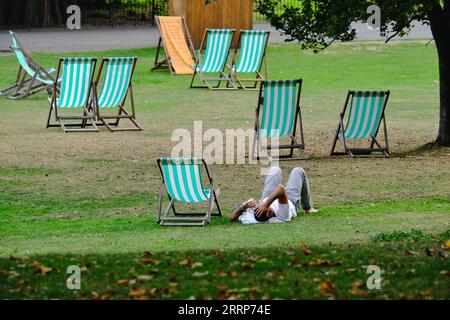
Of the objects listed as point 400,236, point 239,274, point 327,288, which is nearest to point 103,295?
point 239,274

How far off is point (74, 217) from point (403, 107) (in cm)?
1052

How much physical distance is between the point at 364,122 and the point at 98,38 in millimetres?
19831

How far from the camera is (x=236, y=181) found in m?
15.0

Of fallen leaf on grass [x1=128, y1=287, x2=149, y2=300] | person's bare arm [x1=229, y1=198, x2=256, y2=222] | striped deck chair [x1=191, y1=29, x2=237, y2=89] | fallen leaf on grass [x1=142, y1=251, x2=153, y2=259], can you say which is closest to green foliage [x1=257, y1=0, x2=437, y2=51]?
person's bare arm [x1=229, y1=198, x2=256, y2=222]

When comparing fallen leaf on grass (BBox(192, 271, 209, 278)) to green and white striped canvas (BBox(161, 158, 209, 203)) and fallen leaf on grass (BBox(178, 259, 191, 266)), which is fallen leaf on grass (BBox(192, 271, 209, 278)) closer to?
fallen leaf on grass (BBox(178, 259, 191, 266))

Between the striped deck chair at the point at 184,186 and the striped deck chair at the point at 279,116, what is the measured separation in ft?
13.2

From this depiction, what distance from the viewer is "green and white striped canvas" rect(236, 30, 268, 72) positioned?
2519cm

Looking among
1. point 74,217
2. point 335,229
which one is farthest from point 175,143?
point 335,229

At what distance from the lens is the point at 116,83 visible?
771 inches

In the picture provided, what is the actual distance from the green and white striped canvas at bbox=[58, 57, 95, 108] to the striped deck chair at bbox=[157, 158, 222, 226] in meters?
6.88

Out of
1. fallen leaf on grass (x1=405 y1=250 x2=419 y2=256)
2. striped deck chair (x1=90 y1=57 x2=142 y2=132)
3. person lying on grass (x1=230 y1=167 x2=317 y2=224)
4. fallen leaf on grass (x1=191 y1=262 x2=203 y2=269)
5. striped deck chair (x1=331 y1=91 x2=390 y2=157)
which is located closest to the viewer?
fallen leaf on grass (x1=191 y1=262 x2=203 y2=269)

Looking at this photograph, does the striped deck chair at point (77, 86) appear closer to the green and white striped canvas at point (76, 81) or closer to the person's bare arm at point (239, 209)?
the green and white striped canvas at point (76, 81)

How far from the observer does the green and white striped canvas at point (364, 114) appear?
16891 mm

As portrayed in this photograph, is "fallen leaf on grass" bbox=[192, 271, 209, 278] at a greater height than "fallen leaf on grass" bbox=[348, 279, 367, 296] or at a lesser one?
lesser
